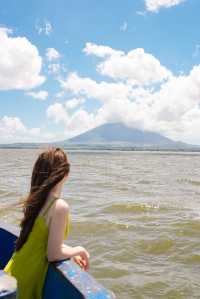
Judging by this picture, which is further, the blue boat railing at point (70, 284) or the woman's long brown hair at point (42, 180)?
the woman's long brown hair at point (42, 180)

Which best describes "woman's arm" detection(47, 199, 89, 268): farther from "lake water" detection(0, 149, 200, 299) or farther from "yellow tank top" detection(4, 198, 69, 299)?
"lake water" detection(0, 149, 200, 299)

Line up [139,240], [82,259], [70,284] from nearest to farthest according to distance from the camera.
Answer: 1. [70,284]
2. [82,259]
3. [139,240]

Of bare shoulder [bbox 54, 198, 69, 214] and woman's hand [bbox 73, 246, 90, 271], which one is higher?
bare shoulder [bbox 54, 198, 69, 214]

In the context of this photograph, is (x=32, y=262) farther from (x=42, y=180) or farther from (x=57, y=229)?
(x=42, y=180)

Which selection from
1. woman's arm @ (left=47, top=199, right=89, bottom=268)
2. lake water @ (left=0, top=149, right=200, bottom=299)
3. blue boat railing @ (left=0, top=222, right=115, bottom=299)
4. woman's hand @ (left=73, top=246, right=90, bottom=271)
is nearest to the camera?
blue boat railing @ (left=0, top=222, right=115, bottom=299)

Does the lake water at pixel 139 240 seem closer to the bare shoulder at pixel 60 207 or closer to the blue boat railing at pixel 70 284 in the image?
the bare shoulder at pixel 60 207

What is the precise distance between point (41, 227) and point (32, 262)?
293 millimetres

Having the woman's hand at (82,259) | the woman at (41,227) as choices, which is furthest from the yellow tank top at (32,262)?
the woman's hand at (82,259)


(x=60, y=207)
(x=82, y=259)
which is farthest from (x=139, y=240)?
(x=60, y=207)

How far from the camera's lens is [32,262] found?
3477mm

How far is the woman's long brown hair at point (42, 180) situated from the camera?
3.48m

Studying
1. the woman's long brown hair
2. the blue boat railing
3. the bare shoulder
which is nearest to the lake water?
the woman's long brown hair

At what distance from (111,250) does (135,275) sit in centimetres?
142

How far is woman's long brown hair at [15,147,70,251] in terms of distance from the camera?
348 cm
